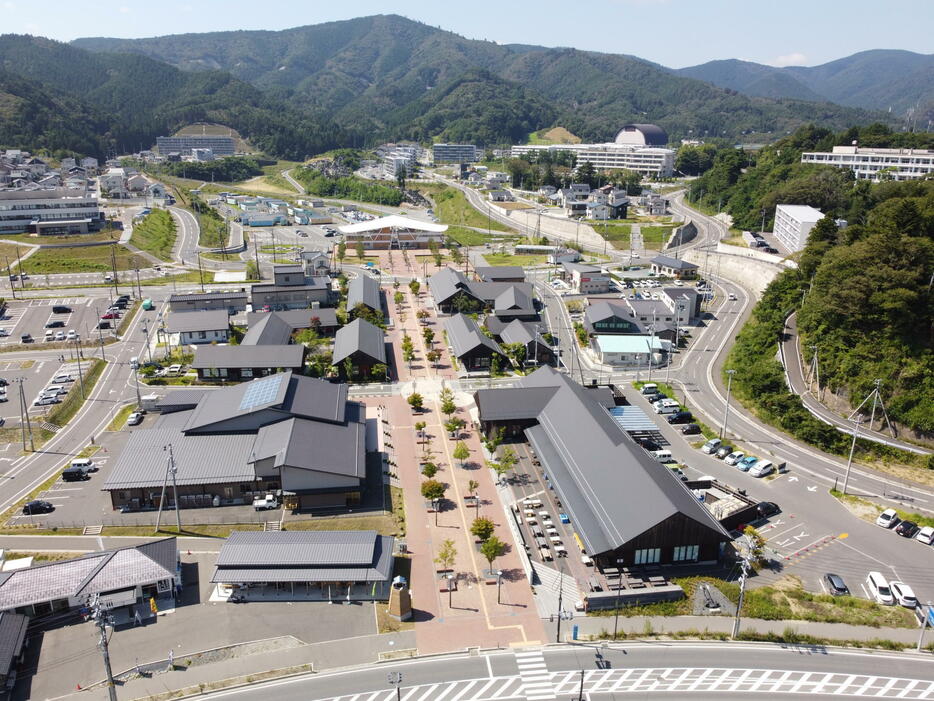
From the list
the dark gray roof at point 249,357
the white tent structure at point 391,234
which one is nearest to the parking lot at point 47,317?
the dark gray roof at point 249,357

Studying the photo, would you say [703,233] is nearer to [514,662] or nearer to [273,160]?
[514,662]

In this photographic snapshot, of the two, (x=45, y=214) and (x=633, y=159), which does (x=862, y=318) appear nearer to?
(x=45, y=214)

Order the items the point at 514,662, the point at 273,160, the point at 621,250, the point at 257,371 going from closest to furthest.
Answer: the point at 514,662
the point at 257,371
the point at 621,250
the point at 273,160

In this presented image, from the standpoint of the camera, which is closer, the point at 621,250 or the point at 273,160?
the point at 621,250

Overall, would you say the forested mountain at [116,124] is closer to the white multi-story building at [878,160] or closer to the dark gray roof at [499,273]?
the dark gray roof at [499,273]

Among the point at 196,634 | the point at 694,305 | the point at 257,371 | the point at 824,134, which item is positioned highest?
the point at 824,134

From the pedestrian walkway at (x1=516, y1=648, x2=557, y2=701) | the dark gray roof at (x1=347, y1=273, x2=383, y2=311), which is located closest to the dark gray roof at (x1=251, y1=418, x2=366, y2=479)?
the pedestrian walkway at (x1=516, y1=648, x2=557, y2=701)

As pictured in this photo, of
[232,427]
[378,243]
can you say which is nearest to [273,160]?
[378,243]
